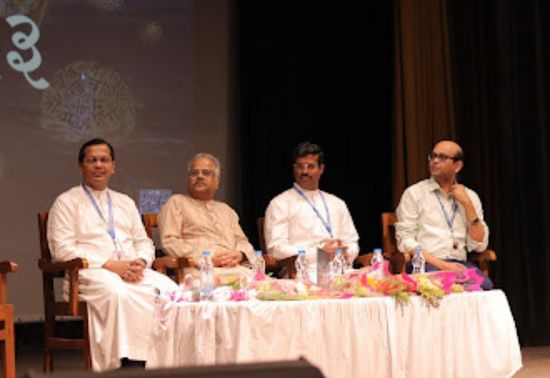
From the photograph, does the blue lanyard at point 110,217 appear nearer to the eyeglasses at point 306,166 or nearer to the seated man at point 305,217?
the seated man at point 305,217

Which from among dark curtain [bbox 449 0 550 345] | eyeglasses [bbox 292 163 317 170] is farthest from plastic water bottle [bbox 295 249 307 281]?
dark curtain [bbox 449 0 550 345]

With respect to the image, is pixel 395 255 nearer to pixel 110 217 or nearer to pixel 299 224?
pixel 299 224

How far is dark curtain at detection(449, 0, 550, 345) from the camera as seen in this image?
6.45 meters

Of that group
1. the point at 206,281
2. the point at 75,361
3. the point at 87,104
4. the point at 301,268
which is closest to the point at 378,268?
the point at 301,268

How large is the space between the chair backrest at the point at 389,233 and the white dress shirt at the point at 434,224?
0.08 metres

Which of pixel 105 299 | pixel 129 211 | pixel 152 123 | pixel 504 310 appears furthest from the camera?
pixel 152 123

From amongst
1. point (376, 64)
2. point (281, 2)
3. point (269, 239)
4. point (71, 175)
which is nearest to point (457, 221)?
point (269, 239)

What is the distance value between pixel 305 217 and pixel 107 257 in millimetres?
1241

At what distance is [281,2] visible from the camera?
6539mm

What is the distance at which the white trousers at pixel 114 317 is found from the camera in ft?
15.0

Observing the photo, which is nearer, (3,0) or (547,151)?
(3,0)

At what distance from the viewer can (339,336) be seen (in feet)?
12.4

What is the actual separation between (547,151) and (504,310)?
254 cm

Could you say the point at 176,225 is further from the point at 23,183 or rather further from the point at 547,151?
the point at 547,151
